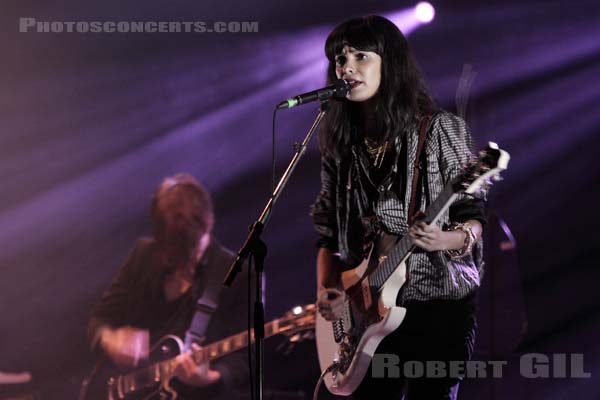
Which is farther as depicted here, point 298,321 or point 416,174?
point 298,321

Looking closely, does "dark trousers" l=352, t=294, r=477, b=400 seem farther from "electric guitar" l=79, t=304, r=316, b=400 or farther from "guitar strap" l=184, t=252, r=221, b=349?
"guitar strap" l=184, t=252, r=221, b=349

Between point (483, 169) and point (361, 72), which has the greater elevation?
point (361, 72)

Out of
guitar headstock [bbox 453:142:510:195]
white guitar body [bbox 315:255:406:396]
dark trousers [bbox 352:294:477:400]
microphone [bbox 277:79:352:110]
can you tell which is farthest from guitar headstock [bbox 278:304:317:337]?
guitar headstock [bbox 453:142:510:195]

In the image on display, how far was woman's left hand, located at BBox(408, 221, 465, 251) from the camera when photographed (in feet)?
7.15

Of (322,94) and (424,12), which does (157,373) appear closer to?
(322,94)

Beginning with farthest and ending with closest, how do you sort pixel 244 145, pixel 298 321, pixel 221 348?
pixel 244 145
pixel 221 348
pixel 298 321

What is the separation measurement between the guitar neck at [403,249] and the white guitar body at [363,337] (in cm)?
3

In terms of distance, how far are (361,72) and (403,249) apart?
0.66 m

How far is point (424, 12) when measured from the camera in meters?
4.61

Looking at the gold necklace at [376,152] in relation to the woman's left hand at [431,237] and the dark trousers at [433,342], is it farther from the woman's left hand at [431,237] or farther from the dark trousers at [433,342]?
the dark trousers at [433,342]

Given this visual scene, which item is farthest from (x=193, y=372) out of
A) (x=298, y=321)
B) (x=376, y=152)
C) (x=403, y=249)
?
(x=403, y=249)

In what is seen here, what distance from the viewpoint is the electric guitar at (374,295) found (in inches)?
85.8

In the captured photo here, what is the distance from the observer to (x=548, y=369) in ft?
14.3

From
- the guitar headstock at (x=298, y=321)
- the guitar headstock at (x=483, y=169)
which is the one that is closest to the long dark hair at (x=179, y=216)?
the guitar headstock at (x=298, y=321)
